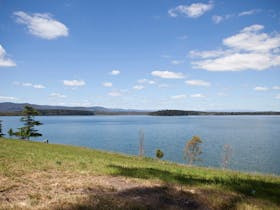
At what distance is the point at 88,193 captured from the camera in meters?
6.62

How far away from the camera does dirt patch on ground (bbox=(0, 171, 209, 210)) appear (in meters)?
5.74

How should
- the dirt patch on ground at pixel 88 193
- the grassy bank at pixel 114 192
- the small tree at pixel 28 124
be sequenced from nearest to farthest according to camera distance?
the dirt patch on ground at pixel 88 193 → the grassy bank at pixel 114 192 → the small tree at pixel 28 124

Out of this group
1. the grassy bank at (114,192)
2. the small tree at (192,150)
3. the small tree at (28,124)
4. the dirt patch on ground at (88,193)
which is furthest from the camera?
the small tree at (28,124)

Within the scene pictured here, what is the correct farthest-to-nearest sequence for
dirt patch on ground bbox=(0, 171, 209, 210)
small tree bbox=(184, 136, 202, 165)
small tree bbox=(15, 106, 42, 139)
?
1. small tree bbox=(15, 106, 42, 139)
2. small tree bbox=(184, 136, 202, 165)
3. dirt patch on ground bbox=(0, 171, 209, 210)

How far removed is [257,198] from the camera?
6734 mm

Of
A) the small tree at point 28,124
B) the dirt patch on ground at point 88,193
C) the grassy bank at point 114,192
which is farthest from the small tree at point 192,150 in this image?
the dirt patch on ground at point 88,193

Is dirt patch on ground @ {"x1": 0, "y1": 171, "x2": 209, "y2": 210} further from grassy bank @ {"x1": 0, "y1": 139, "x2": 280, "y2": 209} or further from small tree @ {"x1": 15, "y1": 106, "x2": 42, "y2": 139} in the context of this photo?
small tree @ {"x1": 15, "y1": 106, "x2": 42, "y2": 139}

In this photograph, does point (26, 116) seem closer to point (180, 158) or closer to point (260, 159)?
point (180, 158)

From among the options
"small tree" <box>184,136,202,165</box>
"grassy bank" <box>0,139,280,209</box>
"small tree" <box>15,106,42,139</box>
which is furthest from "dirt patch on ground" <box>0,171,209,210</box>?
"small tree" <box>15,106,42,139</box>

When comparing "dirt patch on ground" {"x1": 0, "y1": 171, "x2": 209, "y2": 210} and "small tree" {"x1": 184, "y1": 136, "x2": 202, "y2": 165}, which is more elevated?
"dirt patch on ground" {"x1": 0, "y1": 171, "x2": 209, "y2": 210}

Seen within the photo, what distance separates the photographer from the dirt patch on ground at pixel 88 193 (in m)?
5.74

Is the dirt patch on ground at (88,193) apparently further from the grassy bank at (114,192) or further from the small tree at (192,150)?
the small tree at (192,150)

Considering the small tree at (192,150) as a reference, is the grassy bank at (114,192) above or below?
above

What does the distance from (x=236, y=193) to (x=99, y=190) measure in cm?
392
